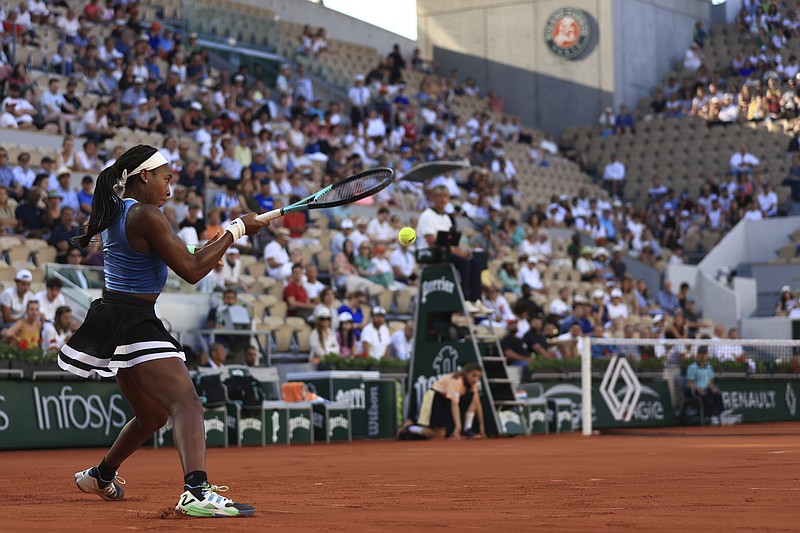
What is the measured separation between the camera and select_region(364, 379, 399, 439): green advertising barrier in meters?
17.3

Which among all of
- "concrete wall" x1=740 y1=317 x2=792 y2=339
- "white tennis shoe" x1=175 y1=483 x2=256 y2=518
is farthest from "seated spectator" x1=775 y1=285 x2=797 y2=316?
"white tennis shoe" x1=175 y1=483 x2=256 y2=518

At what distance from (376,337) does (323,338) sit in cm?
128

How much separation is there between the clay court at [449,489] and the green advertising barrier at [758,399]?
6.52m

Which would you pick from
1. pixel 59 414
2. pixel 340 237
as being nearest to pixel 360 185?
pixel 59 414

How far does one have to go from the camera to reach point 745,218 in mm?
30469

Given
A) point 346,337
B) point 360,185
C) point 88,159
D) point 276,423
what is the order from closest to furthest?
point 360,185 → point 276,423 → point 346,337 → point 88,159

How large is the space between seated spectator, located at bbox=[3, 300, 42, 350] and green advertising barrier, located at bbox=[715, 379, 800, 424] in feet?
35.4

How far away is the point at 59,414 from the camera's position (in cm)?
1455

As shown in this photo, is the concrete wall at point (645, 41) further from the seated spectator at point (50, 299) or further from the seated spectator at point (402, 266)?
the seated spectator at point (50, 299)

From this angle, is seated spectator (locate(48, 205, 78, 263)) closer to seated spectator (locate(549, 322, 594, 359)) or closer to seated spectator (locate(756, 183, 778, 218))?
seated spectator (locate(549, 322, 594, 359))

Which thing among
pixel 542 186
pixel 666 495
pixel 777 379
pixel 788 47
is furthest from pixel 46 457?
pixel 788 47

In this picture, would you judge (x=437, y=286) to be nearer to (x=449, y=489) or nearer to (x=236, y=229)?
(x=449, y=489)

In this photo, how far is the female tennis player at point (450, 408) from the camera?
16.2 metres

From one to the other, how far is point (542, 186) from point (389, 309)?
12.3 metres
